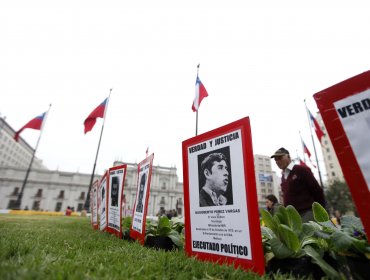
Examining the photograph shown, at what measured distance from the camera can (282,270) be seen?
1.71m

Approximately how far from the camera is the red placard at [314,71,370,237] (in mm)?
1403

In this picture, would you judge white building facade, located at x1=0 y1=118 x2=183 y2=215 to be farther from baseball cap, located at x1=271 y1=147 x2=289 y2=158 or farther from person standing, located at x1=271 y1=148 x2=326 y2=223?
person standing, located at x1=271 y1=148 x2=326 y2=223

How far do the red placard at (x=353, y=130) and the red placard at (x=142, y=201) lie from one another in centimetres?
238

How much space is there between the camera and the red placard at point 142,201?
313 centimetres

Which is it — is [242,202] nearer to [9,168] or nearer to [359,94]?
[359,94]

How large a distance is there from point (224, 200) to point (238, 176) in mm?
274

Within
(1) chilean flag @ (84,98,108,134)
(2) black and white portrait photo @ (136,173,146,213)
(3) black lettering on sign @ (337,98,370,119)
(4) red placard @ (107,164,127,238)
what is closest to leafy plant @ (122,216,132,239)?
(4) red placard @ (107,164,127,238)

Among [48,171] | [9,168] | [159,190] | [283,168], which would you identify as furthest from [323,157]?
[9,168]

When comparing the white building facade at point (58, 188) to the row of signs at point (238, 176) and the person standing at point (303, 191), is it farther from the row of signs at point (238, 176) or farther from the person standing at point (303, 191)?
the row of signs at point (238, 176)

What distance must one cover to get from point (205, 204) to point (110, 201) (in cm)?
299

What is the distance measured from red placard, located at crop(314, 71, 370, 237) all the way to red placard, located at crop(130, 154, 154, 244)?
2.38 metres

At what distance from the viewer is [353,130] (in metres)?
1.49

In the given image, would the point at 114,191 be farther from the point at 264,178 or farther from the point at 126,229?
the point at 264,178

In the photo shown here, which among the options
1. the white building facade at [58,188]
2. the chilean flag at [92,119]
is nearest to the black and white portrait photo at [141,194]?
the chilean flag at [92,119]
